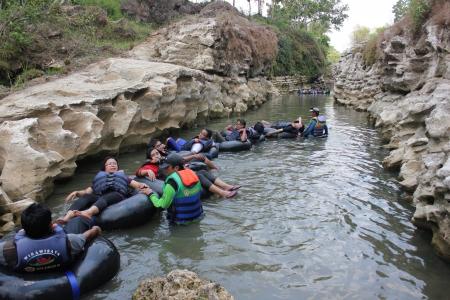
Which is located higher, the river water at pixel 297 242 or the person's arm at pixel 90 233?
the person's arm at pixel 90 233

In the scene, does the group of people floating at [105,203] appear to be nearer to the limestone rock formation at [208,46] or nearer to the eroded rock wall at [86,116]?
the eroded rock wall at [86,116]

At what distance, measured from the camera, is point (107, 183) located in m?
5.93

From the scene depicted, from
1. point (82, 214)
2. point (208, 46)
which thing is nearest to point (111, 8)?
point (208, 46)

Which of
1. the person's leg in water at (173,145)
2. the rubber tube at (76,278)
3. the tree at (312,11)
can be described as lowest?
the rubber tube at (76,278)

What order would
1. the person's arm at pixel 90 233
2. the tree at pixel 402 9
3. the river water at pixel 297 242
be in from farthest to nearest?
the tree at pixel 402 9
the person's arm at pixel 90 233
the river water at pixel 297 242

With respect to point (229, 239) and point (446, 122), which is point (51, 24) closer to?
point (229, 239)

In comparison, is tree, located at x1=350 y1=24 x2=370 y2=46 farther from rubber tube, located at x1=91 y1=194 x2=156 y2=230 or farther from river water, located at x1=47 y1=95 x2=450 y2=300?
rubber tube, located at x1=91 y1=194 x2=156 y2=230

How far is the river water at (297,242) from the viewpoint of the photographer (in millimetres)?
4227

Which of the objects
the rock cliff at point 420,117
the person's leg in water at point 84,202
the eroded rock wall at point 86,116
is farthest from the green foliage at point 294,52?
the person's leg in water at point 84,202

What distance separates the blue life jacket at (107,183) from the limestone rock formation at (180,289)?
242 cm

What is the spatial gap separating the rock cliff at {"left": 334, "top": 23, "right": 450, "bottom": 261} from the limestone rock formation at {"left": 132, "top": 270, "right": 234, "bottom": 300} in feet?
9.96

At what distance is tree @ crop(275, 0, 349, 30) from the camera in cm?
4950

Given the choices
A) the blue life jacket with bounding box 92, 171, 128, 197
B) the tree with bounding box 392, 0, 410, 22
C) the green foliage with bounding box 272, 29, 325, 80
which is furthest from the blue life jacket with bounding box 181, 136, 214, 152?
the green foliage with bounding box 272, 29, 325, 80

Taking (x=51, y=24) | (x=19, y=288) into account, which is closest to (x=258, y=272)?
(x=19, y=288)
